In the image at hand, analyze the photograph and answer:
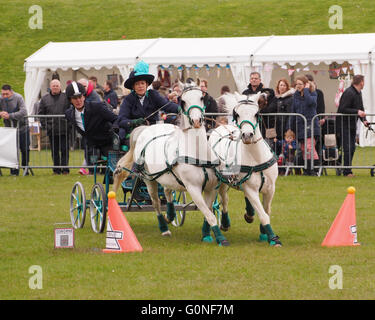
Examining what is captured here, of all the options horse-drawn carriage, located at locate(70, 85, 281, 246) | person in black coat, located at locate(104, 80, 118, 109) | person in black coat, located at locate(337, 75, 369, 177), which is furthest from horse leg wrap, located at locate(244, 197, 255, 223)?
person in black coat, located at locate(104, 80, 118, 109)

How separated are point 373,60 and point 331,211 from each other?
36.5 ft

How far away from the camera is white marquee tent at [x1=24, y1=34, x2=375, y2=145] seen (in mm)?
23766

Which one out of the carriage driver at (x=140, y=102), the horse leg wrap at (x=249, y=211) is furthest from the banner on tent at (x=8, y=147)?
the horse leg wrap at (x=249, y=211)

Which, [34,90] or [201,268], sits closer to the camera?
[201,268]

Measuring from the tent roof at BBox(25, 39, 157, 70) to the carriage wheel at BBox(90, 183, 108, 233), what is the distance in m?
13.7

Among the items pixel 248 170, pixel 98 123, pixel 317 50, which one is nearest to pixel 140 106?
pixel 98 123

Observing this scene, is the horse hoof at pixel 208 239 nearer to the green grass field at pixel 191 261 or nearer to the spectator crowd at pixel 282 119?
the green grass field at pixel 191 261

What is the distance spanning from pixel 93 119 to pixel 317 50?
1304 centimetres

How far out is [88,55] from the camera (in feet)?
85.9
